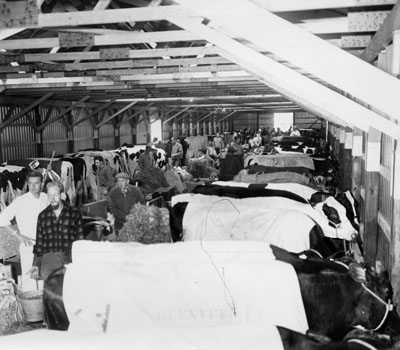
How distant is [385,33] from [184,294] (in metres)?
2.65

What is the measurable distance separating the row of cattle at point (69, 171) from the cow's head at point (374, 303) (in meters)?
8.04

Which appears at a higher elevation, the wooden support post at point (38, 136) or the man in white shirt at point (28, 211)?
the wooden support post at point (38, 136)

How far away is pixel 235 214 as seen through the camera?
6207mm

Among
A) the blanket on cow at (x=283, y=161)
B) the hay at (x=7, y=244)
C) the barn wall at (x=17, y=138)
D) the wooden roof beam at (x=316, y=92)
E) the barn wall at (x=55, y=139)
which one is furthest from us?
the barn wall at (x=55, y=139)

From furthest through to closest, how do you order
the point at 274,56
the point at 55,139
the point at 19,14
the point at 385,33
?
the point at 55,139 → the point at 274,56 → the point at 19,14 → the point at 385,33

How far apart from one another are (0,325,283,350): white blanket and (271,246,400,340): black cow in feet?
3.93

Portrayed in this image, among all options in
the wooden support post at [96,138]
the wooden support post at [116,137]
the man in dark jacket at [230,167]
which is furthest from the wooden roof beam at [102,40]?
the wooden support post at [116,137]

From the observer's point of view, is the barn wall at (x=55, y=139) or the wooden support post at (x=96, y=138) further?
the wooden support post at (x=96, y=138)

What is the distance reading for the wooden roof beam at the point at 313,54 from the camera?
2.57m

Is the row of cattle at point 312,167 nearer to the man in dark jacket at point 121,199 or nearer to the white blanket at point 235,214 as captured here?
the man in dark jacket at point 121,199

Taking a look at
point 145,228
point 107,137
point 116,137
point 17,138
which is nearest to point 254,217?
point 145,228

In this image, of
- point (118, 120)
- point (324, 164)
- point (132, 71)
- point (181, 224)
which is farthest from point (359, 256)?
point (118, 120)

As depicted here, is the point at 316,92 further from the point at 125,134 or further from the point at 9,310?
the point at 125,134

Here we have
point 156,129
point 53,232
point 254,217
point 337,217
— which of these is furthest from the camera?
point 156,129
